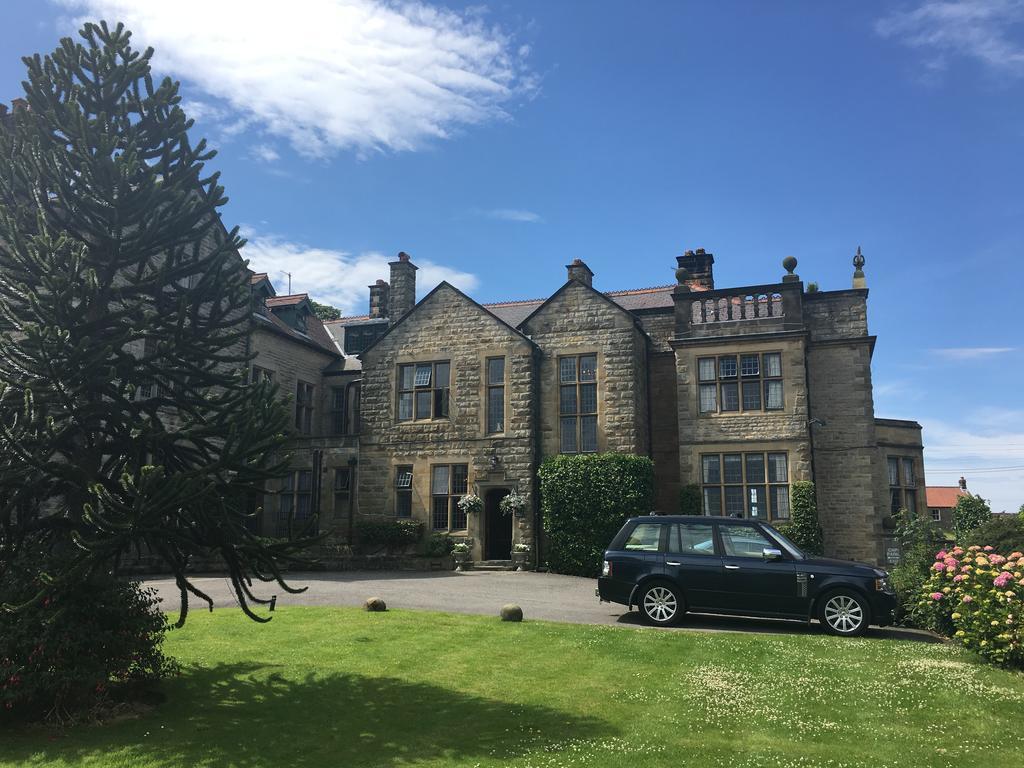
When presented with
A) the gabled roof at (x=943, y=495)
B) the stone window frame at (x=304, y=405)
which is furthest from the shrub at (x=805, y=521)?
the gabled roof at (x=943, y=495)

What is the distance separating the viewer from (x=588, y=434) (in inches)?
977

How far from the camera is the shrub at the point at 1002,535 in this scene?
1239 cm

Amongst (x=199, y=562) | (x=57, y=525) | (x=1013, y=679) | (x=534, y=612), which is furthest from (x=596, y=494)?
(x=57, y=525)

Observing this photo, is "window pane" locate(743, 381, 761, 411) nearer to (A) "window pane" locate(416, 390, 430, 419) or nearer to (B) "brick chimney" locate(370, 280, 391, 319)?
(A) "window pane" locate(416, 390, 430, 419)

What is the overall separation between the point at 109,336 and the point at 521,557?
1680cm

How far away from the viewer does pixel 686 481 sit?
77.3 feet

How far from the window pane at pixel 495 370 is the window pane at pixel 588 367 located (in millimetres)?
2720

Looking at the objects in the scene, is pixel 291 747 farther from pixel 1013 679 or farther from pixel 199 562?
pixel 199 562

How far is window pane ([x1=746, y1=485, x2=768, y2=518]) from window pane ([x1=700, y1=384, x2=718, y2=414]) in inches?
105

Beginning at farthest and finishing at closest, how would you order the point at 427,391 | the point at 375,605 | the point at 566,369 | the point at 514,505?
Result: the point at 427,391
the point at 566,369
the point at 514,505
the point at 375,605

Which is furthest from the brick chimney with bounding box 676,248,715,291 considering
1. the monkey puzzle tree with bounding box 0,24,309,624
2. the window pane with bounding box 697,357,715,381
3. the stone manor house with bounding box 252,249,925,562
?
the monkey puzzle tree with bounding box 0,24,309,624

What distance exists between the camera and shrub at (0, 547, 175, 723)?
7707 millimetres

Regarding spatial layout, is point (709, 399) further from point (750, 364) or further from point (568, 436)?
point (568, 436)

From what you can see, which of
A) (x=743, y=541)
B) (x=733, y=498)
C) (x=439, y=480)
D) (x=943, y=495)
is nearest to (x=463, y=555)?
(x=439, y=480)
